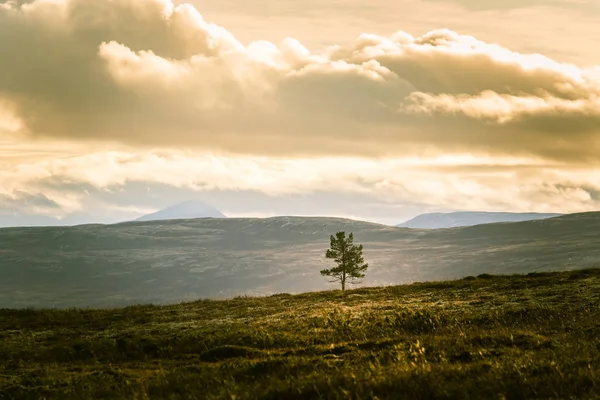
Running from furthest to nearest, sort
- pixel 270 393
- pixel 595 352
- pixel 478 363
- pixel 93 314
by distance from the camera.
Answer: pixel 93 314
pixel 595 352
pixel 478 363
pixel 270 393

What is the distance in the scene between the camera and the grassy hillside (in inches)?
490

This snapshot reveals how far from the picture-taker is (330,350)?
66.1ft

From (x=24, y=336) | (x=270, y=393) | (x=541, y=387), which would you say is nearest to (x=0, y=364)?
(x=24, y=336)

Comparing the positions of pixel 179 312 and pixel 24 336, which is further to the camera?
pixel 179 312

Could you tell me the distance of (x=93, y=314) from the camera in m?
43.1

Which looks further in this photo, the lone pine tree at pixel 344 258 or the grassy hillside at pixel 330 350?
the lone pine tree at pixel 344 258

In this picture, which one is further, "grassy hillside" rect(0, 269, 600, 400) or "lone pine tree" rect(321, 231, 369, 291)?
"lone pine tree" rect(321, 231, 369, 291)

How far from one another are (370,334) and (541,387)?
1464 centimetres

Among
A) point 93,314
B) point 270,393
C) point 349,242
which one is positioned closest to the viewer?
point 270,393

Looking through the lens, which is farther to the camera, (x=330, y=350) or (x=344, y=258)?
(x=344, y=258)

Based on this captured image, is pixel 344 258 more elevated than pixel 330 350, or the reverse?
pixel 344 258

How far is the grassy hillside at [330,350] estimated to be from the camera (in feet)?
40.8

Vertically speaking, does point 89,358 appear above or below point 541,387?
below

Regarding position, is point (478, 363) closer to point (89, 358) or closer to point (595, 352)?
point (595, 352)
